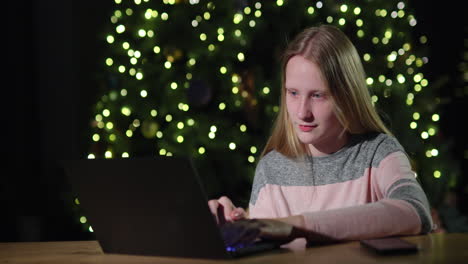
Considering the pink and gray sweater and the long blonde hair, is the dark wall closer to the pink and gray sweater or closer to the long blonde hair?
the pink and gray sweater

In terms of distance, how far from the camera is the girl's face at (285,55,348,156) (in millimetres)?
1591

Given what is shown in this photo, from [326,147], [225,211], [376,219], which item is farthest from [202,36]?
[376,219]

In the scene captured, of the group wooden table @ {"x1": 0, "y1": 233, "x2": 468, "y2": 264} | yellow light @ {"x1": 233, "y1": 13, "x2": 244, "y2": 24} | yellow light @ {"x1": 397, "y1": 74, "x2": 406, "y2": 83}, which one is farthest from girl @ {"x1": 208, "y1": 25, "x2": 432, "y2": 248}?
yellow light @ {"x1": 397, "y1": 74, "x2": 406, "y2": 83}

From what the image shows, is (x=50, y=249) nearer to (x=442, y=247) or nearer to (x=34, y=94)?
(x=442, y=247)

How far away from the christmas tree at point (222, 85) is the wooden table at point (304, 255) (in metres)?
1.64

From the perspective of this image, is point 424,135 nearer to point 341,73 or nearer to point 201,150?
point 201,150

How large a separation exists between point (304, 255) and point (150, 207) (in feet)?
0.96

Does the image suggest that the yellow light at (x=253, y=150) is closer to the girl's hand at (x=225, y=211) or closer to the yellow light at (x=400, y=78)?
the yellow light at (x=400, y=78)

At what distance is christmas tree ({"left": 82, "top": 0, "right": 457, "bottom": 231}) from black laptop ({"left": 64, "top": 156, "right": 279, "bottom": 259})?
1773mm

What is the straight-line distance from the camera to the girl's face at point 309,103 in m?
1.59

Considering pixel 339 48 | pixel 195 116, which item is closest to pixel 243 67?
pixel 195 116

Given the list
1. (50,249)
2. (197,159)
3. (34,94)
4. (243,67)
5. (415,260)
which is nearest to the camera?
(415,260)

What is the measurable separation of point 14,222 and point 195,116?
6.45 feet

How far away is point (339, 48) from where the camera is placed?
5.56ft
